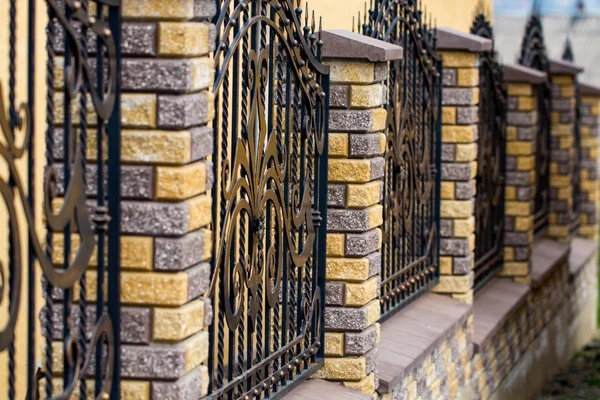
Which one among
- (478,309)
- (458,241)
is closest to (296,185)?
(458,241)

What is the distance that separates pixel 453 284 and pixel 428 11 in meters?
1.89

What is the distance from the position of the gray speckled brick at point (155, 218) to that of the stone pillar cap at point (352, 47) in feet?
6.90

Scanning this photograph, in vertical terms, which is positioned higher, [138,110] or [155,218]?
[138,110]

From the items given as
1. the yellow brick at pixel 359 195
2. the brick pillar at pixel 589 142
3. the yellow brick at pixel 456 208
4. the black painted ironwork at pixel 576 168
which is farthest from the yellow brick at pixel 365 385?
the brick pillar at pixel 589 142

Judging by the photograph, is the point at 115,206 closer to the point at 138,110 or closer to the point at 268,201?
the point at 138,110

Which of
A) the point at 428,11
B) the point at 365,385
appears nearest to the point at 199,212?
the point at 365,385

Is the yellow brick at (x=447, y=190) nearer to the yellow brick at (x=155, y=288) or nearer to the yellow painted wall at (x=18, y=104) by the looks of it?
the yellow painted wall at (x=18, y=104)

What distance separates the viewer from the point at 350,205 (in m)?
5.93

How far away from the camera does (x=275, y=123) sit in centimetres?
543

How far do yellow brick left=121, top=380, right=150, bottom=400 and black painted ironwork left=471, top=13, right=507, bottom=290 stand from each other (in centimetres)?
623

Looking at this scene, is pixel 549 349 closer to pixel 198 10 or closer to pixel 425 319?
pixel 425 319

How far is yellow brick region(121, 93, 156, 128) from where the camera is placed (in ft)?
12.6

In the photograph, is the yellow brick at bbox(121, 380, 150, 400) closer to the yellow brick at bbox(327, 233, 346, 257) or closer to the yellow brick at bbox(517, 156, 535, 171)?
the yellow brick at bbox(327, 233, 346, 257)

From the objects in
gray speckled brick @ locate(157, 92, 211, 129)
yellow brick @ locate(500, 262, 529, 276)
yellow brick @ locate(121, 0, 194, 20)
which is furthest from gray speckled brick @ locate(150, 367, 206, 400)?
yellow brick @ locate(500, 262, 529, 276)
